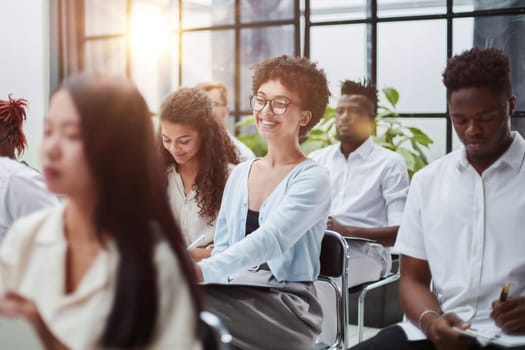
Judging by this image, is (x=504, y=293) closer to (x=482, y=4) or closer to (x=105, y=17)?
(x=482, y=4)

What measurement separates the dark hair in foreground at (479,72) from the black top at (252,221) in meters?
0.61

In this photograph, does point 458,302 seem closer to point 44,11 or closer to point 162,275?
point 162,275

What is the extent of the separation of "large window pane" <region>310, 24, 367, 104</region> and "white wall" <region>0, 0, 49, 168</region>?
5.83 ft

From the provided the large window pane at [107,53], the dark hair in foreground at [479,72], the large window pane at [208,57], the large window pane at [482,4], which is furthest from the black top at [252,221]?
the large window pane at [107,53]

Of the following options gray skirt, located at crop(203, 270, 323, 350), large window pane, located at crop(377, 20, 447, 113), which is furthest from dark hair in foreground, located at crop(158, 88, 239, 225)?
large window pane, located at crop(377, 20, 447, 113)

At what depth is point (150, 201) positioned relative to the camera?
2.62ft

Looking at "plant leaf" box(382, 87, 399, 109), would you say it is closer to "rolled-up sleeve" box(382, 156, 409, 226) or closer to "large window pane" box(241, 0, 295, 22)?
"rolled-up sleeve" box(382, 156, 409, 226)

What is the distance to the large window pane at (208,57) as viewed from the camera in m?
4.73

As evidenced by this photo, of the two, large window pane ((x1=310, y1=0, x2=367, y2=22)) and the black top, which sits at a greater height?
large window pane ((x1=310, y1=0, x2=367, y2=22))

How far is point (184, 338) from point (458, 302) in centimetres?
101

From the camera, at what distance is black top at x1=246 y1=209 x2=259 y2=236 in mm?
1899

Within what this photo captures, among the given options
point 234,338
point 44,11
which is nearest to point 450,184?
point 234,338

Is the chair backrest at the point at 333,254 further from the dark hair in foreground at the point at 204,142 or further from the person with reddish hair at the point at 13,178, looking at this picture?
the person with reddish hair at the point at 13,178

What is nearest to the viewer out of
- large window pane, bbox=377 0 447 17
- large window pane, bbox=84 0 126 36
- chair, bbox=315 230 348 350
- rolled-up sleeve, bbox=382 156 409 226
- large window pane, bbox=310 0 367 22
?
chair, bbox=315 230 348 350
